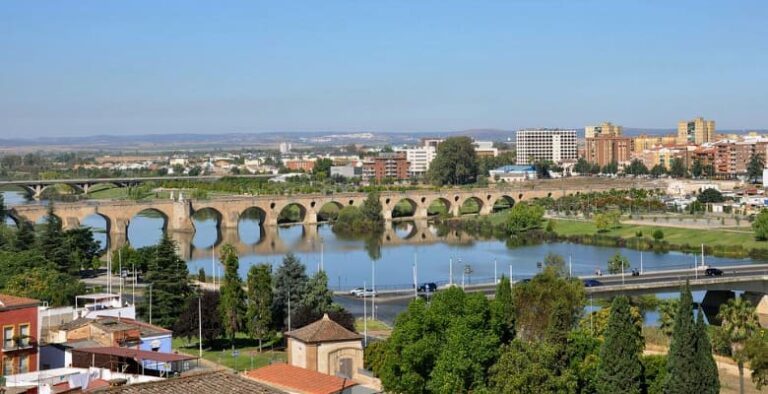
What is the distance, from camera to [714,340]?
34469 millimetres

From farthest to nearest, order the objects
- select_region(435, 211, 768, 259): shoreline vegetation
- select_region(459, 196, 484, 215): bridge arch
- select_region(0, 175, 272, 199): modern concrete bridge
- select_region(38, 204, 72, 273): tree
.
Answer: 1. select_region(0, 175, 272, 199): modern concrete bridge
2. select_region(459, 196, 484, 215): bridge arch
3. select_region(435, 211, 768, 259): shoreline vegetation
4. select_region(38, 204, 72, 273): tree

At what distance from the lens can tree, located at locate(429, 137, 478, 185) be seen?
12288 cm

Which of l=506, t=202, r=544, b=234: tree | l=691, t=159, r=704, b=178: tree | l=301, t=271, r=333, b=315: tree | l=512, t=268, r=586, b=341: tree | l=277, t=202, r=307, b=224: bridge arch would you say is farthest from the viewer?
l=691, t=159, r=704, b=178: tree

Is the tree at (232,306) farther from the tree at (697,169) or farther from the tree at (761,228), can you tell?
the tree at (697,169)

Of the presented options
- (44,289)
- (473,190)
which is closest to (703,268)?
(44,289)

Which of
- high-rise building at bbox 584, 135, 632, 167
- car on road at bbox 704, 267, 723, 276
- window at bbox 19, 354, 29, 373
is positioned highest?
high-rise building at bbox 584, 135, 632, 167

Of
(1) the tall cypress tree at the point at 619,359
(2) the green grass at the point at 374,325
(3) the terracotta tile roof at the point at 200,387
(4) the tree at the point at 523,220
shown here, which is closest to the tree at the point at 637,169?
(4) the tree at the point at 523,220

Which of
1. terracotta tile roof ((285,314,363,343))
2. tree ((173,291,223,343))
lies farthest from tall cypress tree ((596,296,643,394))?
tree ((173,291,223,343))

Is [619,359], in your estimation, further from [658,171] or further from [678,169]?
[658,171]

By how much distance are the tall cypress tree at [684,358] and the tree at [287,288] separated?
47.7 ft

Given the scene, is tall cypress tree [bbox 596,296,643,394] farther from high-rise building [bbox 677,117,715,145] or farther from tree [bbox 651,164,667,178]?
high-rise building [bbox 677,117,715,145]

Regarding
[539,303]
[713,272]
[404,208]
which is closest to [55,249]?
[539,303]

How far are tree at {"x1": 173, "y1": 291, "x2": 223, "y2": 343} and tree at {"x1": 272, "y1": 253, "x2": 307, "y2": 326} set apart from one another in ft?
6.54

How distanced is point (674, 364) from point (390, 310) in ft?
65.4
